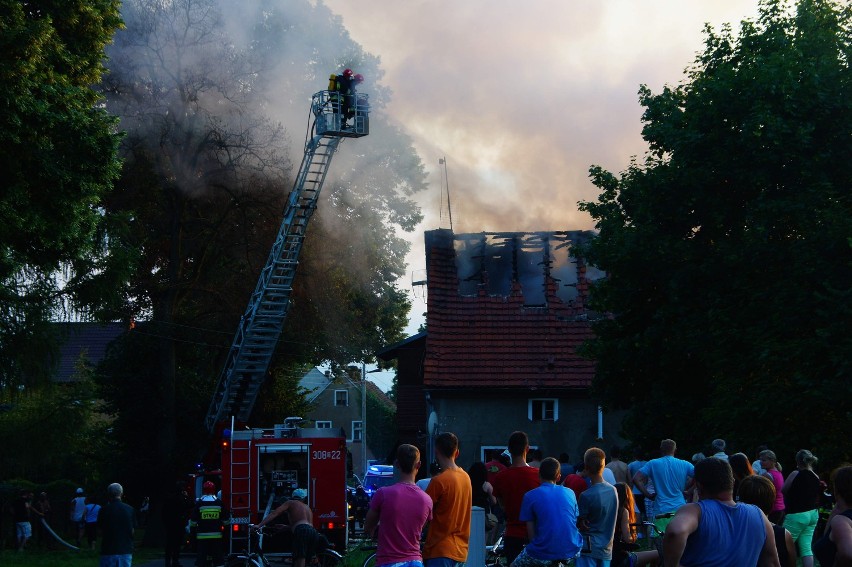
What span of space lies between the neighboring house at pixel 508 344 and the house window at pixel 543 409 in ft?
0.09

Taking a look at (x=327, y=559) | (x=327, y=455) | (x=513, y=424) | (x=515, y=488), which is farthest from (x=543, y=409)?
(x=515, y=488)

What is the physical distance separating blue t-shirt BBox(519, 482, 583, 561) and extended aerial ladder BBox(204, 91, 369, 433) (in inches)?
705

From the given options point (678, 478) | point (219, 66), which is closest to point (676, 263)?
point (678, 478)

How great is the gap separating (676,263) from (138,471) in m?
18.1

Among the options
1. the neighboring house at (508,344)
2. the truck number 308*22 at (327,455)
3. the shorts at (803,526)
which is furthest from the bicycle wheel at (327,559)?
the neighboring house at (508,344)

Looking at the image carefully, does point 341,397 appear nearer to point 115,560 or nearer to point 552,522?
A: point 115,560

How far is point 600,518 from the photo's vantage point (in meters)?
9.59

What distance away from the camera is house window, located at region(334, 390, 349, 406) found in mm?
101812

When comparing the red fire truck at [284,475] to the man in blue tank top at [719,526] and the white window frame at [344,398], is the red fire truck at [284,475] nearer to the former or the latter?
the man in blue tank top at [719,526]

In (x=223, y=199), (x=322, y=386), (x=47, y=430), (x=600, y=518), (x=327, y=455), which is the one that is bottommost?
(x=600, y=518)

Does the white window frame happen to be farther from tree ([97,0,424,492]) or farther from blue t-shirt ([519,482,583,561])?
blue t-shirt ([519,482,583,561])

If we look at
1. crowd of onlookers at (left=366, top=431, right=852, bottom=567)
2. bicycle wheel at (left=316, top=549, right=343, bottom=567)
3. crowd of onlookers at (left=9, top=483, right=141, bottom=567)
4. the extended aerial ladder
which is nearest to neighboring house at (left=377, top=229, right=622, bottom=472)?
the extended aerial ladder

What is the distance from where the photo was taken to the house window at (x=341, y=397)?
4008 inches

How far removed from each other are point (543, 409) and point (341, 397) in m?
74.2
